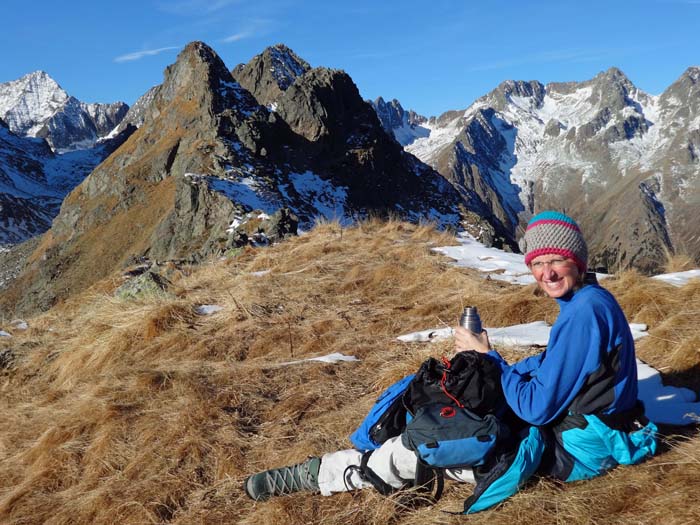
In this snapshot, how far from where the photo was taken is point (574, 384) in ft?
8.52

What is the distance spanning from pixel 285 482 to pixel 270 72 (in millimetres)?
83339

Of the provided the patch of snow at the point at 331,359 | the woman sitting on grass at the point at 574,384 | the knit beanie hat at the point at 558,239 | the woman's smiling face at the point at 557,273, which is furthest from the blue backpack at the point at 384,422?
the patch of snow at the point at 331,359

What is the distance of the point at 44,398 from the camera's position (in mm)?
5309

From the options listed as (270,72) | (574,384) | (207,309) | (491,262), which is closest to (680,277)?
(491,262)

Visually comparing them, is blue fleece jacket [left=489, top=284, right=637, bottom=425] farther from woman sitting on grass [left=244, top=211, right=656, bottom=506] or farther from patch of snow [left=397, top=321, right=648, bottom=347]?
patch of snow [left=397, top=321, right=648, bottom=347]

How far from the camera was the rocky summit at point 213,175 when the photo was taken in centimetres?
4172

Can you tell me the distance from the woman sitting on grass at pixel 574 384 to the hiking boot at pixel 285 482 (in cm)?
48

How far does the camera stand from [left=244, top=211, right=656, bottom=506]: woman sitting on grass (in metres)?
2.55

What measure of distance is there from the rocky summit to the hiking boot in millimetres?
32294

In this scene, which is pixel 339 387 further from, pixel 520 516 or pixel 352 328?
pixel 520 516

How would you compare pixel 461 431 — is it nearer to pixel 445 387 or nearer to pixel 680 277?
pixel 445 387

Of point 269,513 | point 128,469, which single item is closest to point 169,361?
point 128,469

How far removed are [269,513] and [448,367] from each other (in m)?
1.42

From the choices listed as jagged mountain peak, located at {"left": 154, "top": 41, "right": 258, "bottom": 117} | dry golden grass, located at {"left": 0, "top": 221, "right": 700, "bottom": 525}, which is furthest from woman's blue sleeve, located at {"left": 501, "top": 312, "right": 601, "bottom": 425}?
jagged mountain peak, located at {"left": 154, "top": 41, "right": 258, "bottom": 117}
